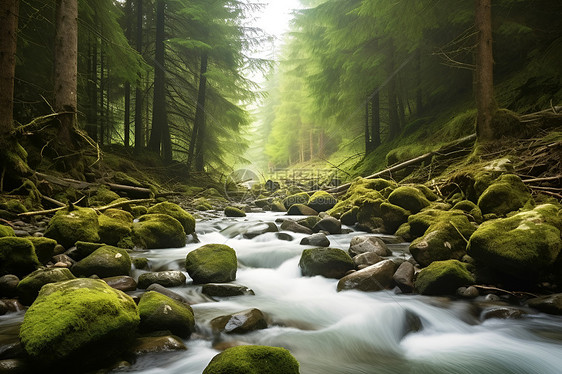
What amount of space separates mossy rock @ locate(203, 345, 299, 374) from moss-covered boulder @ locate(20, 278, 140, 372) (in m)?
0.87

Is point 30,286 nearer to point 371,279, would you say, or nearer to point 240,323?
point 240,323

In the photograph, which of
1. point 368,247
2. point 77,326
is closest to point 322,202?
point 368,247

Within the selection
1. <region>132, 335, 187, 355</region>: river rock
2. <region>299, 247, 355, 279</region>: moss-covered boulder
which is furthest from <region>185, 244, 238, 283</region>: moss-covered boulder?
<region>132, 335, 187, 355</region>: river rock

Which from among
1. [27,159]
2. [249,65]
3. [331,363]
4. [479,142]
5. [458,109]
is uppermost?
[249,65]

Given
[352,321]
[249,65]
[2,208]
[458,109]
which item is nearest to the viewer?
[352,321]

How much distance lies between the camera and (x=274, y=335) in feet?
10.6

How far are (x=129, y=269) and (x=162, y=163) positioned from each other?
457 inches

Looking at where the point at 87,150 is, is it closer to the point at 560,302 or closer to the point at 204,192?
the point at 204,192

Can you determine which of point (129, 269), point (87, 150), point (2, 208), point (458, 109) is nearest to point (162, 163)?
point (87, 150)

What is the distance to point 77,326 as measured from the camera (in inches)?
81.7

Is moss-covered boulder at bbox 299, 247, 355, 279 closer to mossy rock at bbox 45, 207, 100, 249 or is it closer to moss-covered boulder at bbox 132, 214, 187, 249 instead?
moss-covered boulder at bbox 132, 214, 187, 249

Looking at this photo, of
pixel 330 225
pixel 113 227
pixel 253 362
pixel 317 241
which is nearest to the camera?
pixel 253 362

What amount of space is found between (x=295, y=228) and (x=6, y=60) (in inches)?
273

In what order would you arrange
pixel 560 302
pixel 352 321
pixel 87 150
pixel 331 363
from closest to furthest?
pixel 331 363 → pixel 560 302 → pixel 352 321 → pixel 87 150
